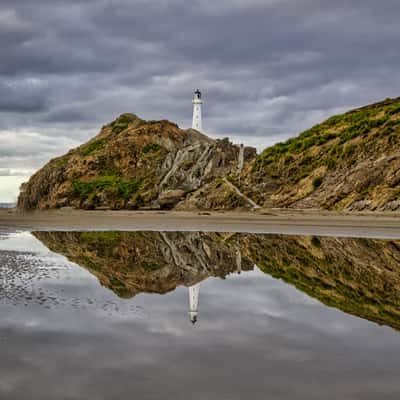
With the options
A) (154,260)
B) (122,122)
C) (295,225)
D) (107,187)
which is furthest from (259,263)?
(122,122)

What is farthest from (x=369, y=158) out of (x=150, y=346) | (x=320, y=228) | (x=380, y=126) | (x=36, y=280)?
(x=150, y=346)

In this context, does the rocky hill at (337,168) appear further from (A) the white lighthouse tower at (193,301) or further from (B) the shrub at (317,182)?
(A) the white lighthouse tower at (193,301)

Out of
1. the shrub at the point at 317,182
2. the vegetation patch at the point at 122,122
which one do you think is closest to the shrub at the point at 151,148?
the vegetation patch at the point at 122,122

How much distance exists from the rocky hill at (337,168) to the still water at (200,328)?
2243cm

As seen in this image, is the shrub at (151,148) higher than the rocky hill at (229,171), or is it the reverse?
the shrub at (151,148)

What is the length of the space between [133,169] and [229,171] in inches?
791

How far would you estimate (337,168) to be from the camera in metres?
40.7

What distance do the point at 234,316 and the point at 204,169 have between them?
51.4 m

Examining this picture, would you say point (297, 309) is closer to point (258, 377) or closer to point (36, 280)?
point (258, 377)

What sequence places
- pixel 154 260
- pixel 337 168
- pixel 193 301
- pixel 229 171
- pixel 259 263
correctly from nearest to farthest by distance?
pixel 193 301 → pixel 259 263 → pixel 154 260 → pixel 337 168 → pixel 229 171

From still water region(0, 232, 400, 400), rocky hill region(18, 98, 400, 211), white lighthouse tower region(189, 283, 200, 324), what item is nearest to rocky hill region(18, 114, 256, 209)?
rocky hill region(18, 98, 400, 211)

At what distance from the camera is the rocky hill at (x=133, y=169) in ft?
190

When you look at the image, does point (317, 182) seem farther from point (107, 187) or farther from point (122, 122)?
point (122, 122)

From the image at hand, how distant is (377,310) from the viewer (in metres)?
7.95
